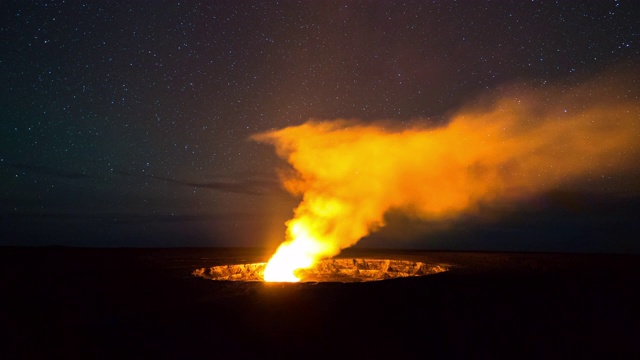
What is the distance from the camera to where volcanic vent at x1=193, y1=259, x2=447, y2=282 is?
1912 cm

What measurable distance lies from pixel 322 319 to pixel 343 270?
41.6ft

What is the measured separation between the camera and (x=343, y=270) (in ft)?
70.9

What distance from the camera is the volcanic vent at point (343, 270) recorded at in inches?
753

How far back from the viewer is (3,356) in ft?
23.5

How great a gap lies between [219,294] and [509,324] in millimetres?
7473

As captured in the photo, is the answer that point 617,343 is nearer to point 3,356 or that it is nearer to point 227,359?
point 227,359

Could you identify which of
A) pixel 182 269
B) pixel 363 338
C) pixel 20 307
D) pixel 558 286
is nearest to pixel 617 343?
pixel 363 338

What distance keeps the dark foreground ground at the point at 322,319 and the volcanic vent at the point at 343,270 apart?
5342 mm

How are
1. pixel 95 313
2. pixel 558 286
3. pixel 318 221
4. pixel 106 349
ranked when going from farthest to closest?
pixel 318 221 → pixel 558 286 → pixel 95 313 → pixel 106 349

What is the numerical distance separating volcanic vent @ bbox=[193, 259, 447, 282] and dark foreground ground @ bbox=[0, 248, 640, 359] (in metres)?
5.34

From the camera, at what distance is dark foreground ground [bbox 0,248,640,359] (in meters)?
7.43

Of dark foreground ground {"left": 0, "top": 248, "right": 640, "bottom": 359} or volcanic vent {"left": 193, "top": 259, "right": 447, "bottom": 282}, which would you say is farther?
volcanic vent {"left": 193, "top": 259, "right": 447, "bottom": 282}

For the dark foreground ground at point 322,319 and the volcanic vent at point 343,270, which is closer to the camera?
the dark foreground ground at point 322,319

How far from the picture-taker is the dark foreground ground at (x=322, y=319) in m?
7.43
